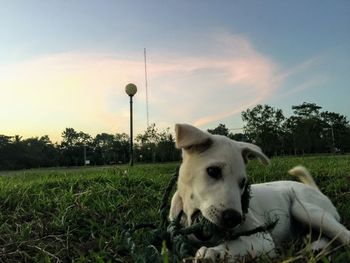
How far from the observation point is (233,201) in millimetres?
3592

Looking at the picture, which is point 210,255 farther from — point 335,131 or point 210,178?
point 335,131

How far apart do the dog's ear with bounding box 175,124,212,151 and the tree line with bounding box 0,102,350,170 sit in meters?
46.6

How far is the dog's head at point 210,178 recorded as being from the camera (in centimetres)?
357

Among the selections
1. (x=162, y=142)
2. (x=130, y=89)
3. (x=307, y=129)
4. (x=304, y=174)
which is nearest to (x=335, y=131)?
(x=307, y=129)

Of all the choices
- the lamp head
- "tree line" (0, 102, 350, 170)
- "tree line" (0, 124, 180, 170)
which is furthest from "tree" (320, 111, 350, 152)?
the lamp head

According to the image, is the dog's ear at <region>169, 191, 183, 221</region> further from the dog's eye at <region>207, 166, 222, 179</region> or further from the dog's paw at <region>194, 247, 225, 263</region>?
the dog's paw at <region>194, 247, 225, 263</region>

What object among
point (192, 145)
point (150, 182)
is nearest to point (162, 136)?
point (150, 182)

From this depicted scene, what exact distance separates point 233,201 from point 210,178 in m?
0.31

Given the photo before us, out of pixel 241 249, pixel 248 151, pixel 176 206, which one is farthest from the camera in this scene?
pixel 248 151

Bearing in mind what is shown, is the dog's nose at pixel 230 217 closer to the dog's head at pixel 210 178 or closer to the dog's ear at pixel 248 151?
the dog's head at pixel 210 178

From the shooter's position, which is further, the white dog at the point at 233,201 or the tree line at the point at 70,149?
the tree line at the point at 70,149

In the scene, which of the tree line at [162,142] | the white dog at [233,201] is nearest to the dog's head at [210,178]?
the white dog at [233,201]

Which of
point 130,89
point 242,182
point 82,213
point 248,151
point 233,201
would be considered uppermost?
point 130,89

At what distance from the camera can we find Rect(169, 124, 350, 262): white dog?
3.52 m
